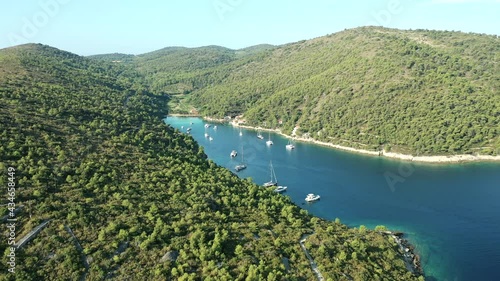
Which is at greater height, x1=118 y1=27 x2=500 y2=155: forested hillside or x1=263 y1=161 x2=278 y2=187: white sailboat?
x1=118 y1=27 x2=500 y2=155: forested hillside

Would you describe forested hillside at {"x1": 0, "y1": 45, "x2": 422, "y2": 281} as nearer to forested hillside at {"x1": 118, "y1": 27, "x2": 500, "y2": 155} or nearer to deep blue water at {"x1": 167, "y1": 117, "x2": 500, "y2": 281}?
deep blue water at {"x1": 167, "y1": 117, "x2": 500, "y2": 281}

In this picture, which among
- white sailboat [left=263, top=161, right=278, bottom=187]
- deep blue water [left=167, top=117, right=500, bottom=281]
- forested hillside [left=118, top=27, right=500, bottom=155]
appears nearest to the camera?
deep blue water [left=167, top=117, right=500, bottom=281]

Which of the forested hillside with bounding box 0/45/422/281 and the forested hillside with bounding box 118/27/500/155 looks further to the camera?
the forested hillside with bounding box 118/27/500/155

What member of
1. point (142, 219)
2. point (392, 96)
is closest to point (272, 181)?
point (142, 219)

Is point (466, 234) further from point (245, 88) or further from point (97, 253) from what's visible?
point (245, 88)

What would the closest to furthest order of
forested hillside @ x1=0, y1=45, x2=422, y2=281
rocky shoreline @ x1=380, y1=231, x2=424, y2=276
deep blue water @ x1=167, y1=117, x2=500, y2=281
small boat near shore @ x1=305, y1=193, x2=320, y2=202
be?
forested hillside @ x1=0, y1=45, x2=422, y2=281 < rocky shoreline @ x1=380, y1=231, x2=424, y2=276 < deep blue water @ x1=167, y1=117, x2=500, y2=281 < small boat near shore @ x1=305, y1=193, x2=320, y2=202

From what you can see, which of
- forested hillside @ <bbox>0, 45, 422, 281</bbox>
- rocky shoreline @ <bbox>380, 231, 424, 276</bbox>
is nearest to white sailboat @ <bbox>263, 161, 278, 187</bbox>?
forested hillside @ <bbox>0, 45, 422, 281</bbox>

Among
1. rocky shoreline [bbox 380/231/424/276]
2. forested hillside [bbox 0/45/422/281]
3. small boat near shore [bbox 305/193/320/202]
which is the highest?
forested hillside [bbox 0/45/422/281]

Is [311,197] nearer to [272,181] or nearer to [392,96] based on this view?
[272,181]


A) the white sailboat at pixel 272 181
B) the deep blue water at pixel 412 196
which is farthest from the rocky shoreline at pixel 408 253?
the white sailboat at pixel 272 181
